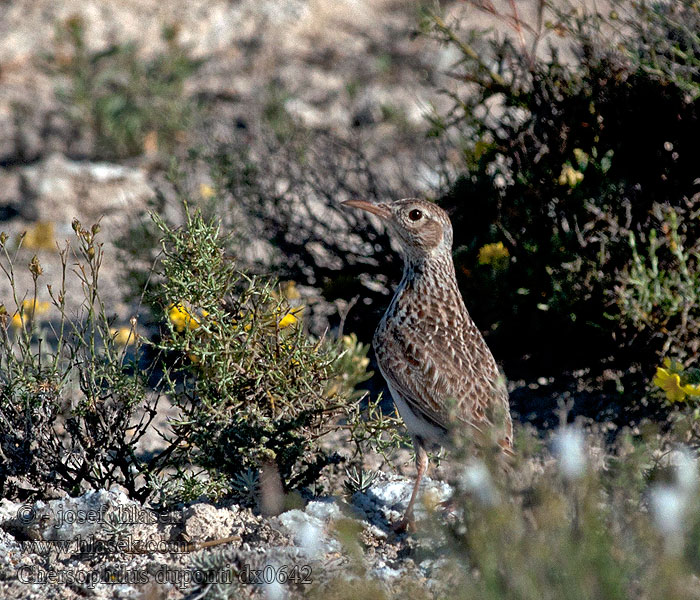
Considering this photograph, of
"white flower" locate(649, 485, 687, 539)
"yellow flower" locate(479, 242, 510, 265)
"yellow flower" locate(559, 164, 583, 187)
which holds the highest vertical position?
"yellow flower" locate(559, 164, 583, 187)

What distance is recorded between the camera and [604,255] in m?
4.82

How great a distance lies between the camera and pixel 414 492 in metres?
4.17

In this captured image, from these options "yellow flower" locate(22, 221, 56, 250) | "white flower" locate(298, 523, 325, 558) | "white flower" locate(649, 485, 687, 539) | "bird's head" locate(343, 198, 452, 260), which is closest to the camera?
"white flower" locate(649, 485, 687, 539)

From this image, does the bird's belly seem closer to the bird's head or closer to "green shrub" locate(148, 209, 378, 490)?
"green shrub" locate(148, 209, 378, 490)

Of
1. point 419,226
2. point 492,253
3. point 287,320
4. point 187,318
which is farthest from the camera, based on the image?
point 492,253

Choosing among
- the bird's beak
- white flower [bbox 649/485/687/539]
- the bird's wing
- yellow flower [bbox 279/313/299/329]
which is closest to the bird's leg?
the bird's wing

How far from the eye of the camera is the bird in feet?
13.8

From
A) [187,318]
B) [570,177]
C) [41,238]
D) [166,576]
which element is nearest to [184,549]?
[166,576]

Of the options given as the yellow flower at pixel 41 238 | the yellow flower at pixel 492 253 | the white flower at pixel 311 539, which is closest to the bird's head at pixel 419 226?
the yellow flower at pixel 492 253

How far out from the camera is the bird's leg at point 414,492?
4125mm

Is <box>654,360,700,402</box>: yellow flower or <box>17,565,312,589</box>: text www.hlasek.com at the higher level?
<box>654,360,700,402</box>: yellow flower

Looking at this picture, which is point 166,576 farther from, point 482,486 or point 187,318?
point 482,486

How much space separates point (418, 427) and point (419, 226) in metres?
1.09

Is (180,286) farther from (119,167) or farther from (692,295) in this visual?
(119,167)
